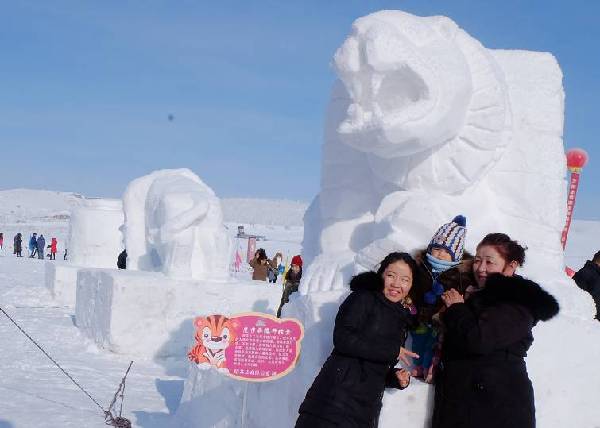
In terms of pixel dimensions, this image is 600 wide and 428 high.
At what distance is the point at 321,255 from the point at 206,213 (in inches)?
127

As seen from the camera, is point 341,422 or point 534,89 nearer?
point 341,422

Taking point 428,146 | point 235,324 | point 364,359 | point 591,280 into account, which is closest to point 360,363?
point 364,359

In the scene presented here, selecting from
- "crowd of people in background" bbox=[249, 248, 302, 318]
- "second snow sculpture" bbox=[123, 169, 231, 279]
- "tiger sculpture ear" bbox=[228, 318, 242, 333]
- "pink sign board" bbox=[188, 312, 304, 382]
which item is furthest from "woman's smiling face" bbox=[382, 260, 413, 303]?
"second snow sculpture" bbox=[123, 169, 231, 279]

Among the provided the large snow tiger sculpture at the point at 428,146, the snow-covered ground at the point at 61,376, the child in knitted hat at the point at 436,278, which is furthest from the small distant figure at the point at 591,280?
the snow-covered ground at the point at 61,376

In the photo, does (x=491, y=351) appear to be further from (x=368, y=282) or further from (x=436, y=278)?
(x=368, y=282)

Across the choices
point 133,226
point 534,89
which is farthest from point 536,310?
point 133,226

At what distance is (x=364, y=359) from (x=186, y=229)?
443 centimetres

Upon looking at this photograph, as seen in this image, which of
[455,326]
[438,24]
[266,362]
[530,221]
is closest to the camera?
[455,326]

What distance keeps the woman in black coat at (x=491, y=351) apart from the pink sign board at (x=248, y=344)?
2.12ft

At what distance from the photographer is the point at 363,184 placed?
3525 millimetres

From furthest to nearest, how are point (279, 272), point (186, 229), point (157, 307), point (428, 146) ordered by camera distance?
point (279, 272) → point (186, 229) → point (157, 307) → point (428, 146)

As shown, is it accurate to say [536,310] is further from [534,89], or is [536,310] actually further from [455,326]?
[534,89]

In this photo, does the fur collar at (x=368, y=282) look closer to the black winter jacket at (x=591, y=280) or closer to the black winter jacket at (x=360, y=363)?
the black winter jacket at (x=360, y=363)

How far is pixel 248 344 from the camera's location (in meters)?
2.58
